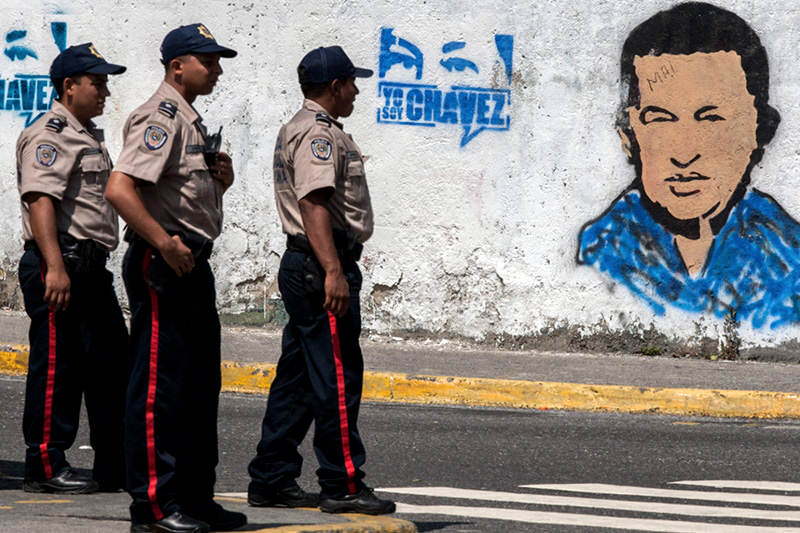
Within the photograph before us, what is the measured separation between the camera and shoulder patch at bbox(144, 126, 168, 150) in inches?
164

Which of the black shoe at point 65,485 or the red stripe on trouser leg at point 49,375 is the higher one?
the red stripe on trouser leg at point 49,375

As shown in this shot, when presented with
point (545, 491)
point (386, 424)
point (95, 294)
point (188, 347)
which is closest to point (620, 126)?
point (386, 424)

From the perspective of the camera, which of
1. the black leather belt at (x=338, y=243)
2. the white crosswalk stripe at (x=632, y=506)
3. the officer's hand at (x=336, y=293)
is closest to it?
the officer's hand at (x=336, y=293)

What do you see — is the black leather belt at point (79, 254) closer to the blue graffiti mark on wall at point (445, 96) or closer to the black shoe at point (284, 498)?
the black shoe at point (284, 498)

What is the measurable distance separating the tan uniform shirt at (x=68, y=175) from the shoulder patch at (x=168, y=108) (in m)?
1.16

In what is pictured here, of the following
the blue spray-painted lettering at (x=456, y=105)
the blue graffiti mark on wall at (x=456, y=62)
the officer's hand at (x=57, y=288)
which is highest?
the blue graffiti mark on wall at (x=456, y=62)

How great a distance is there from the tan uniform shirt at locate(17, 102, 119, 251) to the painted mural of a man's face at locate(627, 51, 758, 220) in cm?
563

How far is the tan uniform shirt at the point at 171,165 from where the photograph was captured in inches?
163

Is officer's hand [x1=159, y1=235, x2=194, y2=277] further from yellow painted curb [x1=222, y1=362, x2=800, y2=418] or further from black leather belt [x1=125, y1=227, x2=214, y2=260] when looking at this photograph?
yellow painted curb [x1=222, y1=362, x2=800, y2=418]

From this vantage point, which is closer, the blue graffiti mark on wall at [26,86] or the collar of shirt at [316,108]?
the collar of shirt at [316,108]

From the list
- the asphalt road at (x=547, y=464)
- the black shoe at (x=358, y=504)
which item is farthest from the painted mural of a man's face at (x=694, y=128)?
the black shoe at (x=358, y=504)

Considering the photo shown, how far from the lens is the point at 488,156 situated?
1030cm

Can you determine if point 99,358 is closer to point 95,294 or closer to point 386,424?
point 95,294

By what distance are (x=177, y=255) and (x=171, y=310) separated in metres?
0.20
